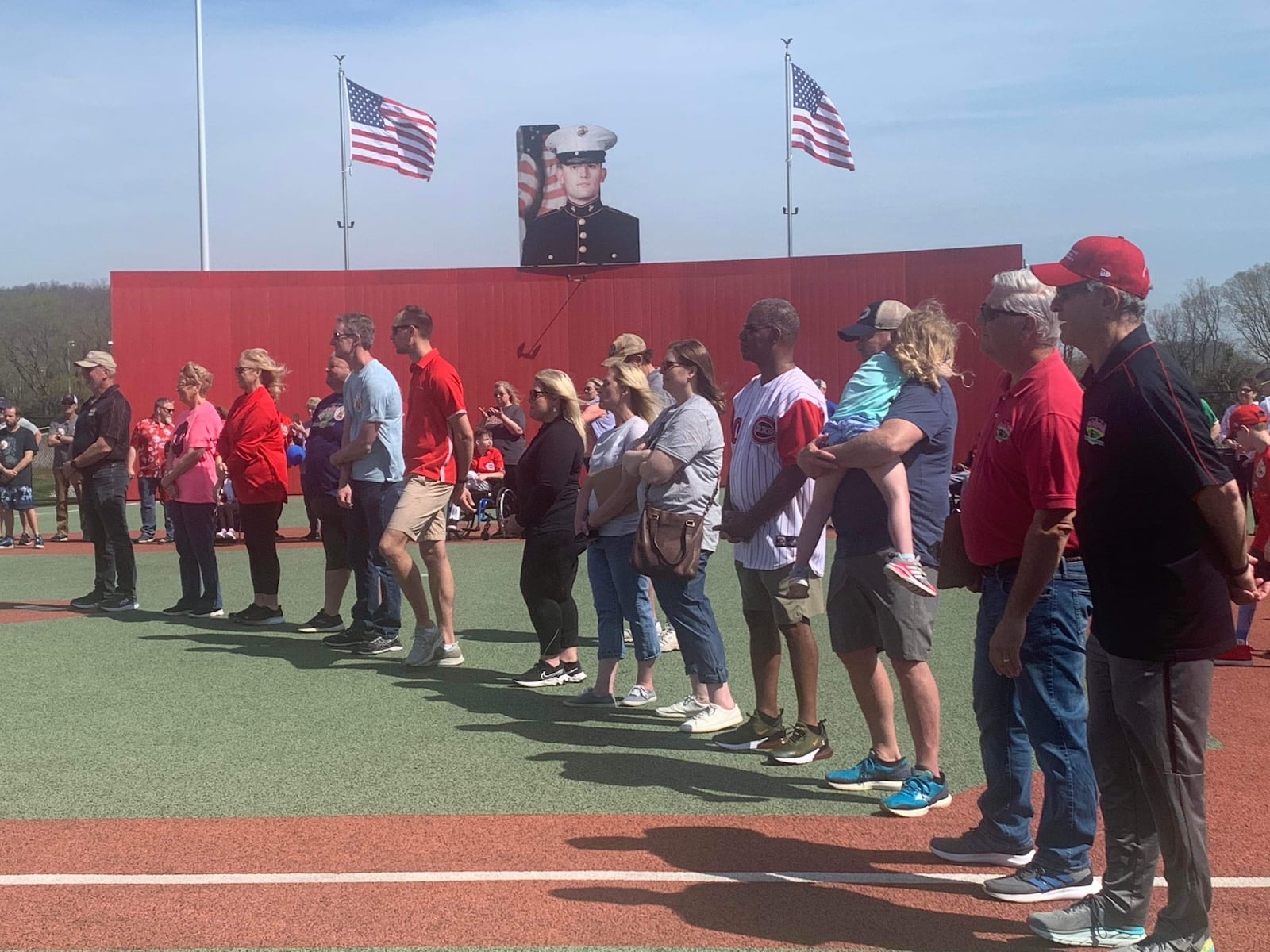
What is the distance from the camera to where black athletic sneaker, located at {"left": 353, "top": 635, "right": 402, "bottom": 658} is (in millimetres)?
8305

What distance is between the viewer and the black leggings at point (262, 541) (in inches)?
377

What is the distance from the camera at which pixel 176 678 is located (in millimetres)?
7504

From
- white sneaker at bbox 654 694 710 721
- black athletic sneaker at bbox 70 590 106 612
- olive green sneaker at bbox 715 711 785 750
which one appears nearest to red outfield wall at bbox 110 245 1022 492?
black athletic sneaker at bbox 70 590 106 612

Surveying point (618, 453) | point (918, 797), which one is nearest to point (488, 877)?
point (918, 797)

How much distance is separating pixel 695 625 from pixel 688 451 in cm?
86

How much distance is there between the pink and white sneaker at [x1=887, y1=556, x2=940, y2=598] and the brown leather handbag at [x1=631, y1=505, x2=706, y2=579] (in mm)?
1589

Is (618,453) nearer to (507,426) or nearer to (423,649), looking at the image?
(423,649)

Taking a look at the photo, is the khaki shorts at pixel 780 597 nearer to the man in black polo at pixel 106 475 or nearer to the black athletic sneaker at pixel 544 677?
the black athletic sneaker at pixel 544 677

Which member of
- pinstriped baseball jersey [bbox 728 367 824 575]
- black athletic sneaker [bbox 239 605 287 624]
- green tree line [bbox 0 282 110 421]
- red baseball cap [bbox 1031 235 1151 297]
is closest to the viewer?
red baseball cap [bbox 1031 235 1151 297]

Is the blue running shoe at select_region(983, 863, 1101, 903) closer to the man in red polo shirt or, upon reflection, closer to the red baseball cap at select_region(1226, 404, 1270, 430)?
the man in red polo shirt

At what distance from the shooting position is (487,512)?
16516 millimetres

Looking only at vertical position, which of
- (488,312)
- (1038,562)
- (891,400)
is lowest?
(1038,562)

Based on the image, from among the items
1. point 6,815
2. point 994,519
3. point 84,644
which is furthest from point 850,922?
point 84,644

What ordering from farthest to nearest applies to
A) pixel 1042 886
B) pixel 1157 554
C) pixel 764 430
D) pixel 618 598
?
pixel 618 598 < pixel 764 430 < pixel 1042 886 < pixel 1157 554
